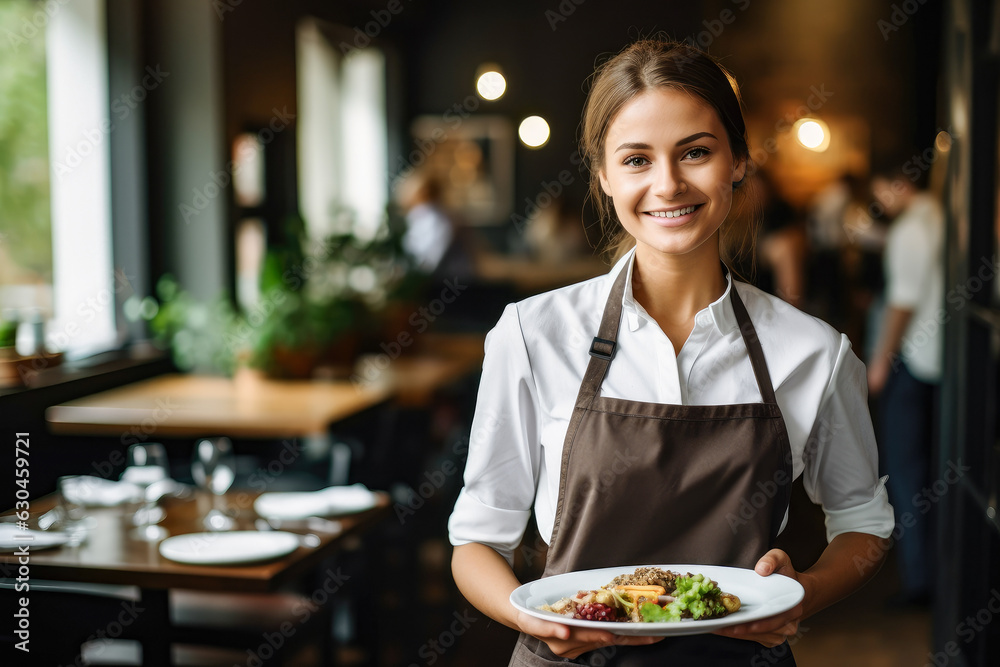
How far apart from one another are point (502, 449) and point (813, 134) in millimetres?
6776

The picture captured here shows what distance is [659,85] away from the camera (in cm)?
Answer: 125

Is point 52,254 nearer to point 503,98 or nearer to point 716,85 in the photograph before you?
point 716,85

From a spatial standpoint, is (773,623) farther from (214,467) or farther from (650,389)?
(214,467)

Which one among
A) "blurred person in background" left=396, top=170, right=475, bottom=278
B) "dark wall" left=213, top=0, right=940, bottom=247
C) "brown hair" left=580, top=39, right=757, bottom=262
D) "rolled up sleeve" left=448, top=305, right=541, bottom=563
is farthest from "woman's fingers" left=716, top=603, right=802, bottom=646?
"dark wall" left=213, top=0, right=940, bottom=247

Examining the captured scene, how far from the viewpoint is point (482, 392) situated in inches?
52.7

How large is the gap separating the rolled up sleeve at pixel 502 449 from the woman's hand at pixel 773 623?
13.3 inches

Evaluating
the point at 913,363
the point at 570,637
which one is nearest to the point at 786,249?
the point at 913,363

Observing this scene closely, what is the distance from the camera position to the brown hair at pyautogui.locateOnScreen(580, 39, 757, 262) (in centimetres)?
125

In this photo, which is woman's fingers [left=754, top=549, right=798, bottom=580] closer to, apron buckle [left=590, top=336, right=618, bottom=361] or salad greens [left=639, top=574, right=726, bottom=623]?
salad greens [left=639, top=574, right=726, bottom=623]

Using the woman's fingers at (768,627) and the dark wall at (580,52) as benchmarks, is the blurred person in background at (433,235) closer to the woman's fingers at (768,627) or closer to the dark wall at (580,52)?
the dark wall at (580,52)

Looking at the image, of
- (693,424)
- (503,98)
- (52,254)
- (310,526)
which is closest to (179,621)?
(310,526)

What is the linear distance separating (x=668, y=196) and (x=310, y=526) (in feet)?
5.06

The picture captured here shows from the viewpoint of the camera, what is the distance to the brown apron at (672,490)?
1263 mm

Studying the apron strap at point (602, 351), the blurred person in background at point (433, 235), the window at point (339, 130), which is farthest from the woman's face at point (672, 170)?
the blurred person in background at point (433, 235)
